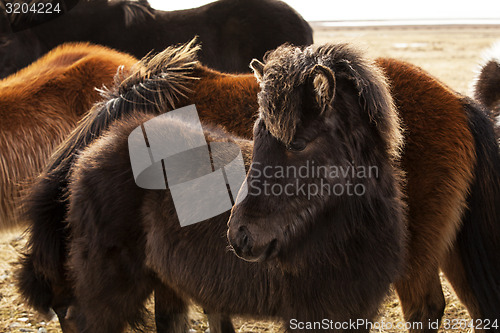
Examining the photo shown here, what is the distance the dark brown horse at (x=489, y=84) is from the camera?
176 inches

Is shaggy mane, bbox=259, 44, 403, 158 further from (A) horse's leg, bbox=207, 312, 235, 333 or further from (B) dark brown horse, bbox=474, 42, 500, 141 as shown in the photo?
(B) dark brown horse, bbox=474, 42, 500, 141

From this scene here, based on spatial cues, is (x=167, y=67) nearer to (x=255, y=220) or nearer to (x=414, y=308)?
(x=255, y=220)

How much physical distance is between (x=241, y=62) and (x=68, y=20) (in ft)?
7.00

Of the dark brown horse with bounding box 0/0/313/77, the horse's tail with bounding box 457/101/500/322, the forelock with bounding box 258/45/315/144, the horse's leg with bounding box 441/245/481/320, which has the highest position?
the forelock with bounding box 258/45/315/144

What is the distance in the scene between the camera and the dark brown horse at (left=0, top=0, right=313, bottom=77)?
587 centimetres

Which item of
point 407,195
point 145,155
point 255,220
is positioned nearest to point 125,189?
point 145,155

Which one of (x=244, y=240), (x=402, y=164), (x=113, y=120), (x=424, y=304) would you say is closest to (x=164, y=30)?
(x=113, y=120)

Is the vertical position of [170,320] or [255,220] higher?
[255,220]

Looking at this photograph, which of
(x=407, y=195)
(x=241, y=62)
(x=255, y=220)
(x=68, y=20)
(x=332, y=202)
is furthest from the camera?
(x=241, y=62)

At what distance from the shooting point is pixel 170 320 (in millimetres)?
3469

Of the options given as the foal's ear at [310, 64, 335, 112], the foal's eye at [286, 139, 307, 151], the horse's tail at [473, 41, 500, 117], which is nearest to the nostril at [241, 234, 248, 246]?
the foal's eye at [286, 139, 307, 151]

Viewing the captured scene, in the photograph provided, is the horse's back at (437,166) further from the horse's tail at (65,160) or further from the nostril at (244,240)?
the horse's tail at (65,160)

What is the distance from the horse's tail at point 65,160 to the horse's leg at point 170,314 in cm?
66

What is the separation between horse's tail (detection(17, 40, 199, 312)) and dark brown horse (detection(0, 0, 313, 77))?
2.54 m
